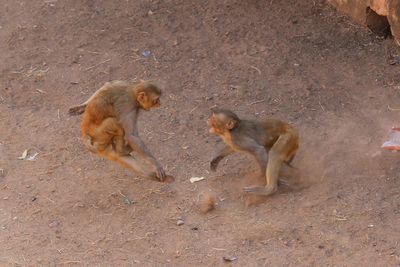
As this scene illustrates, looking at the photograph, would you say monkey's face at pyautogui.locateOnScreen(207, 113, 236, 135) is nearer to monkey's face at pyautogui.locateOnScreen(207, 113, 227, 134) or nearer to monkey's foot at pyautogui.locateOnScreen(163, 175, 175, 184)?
monkey's face at pyautogui.locateOnScreen(207, 113, 227, 134)

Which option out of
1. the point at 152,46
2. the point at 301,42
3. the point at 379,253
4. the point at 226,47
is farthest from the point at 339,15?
the point at 379,253

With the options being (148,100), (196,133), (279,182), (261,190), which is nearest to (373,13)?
(196,133)

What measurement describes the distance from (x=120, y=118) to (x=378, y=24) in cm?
Answer: 450

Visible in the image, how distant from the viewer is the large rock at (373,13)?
10.6m

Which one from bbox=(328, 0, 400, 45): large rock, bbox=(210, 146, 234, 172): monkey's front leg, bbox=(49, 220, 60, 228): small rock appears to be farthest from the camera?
bbox=(328, 0, 400, 45): large rock

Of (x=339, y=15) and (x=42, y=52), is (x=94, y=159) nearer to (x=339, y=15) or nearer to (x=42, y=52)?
(x=42, y=52)

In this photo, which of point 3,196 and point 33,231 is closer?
point 33,231

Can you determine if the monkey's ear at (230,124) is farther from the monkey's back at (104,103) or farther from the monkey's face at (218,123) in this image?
the monkey's back at (104,103)

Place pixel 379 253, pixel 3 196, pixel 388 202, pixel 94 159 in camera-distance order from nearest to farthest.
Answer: pixel 379 253 < pixel 388 202 < pixel 3 196 < pixel 94 159

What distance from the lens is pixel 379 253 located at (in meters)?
7.77

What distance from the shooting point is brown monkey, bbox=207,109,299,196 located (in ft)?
28.4

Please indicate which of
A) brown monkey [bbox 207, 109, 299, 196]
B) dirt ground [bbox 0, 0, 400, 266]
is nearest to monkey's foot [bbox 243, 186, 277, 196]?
brown monkey [bbox 207, 109, 299, 196]

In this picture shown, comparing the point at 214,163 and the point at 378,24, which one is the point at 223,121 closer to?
the point at 214,163

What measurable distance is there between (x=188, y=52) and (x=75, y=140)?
90.8 inches
